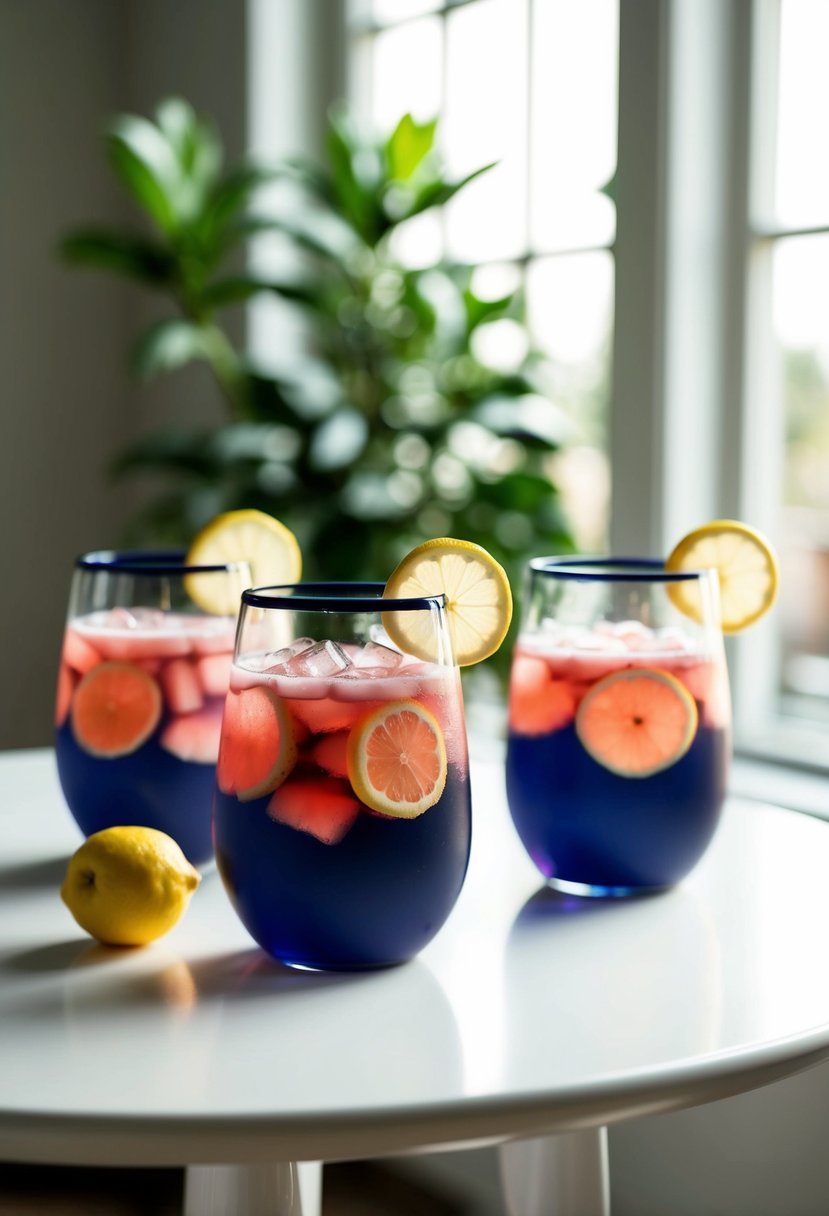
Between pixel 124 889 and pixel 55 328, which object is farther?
pixel 55 328

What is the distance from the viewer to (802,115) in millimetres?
2012

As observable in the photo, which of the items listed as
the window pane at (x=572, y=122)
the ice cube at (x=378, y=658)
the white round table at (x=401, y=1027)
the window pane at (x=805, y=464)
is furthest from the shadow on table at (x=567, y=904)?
the window pane at (x=572, y=122)

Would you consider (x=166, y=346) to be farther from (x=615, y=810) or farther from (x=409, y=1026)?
(x=409, y=1026)

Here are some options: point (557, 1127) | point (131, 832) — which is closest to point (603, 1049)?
point (557, 1127)

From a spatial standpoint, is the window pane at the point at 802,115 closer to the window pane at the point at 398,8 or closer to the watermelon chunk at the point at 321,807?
the window pane at the point at 398,8

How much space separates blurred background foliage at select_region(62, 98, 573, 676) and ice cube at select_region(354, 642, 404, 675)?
1.36 m

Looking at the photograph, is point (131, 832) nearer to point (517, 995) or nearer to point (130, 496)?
point (517, 995)

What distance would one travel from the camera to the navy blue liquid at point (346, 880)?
2.68 ft

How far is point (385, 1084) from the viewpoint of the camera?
69 centimetres

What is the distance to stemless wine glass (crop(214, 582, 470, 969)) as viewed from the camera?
0.81m

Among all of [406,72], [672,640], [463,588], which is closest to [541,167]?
[406,72]

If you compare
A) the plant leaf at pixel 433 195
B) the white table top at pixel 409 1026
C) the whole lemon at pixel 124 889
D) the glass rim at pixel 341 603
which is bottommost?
the white table top at pixel 409 1026

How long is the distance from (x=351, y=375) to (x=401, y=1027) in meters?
1.89

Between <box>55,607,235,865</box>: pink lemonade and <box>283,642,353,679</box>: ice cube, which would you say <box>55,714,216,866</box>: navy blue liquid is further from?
<box>283,642,353,679</box>: ice cube
